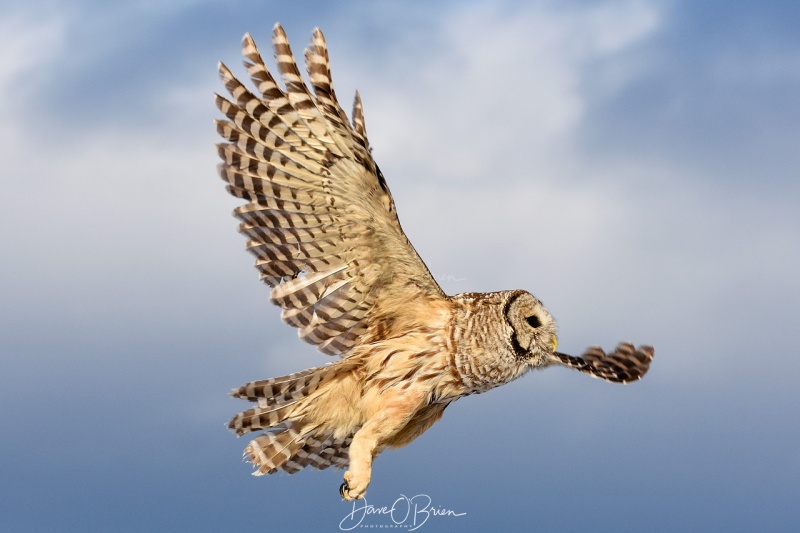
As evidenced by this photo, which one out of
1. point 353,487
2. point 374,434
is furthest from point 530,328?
point 353,487

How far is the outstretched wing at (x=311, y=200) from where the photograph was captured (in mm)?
6465

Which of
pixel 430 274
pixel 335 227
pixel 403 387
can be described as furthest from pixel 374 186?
pixel 403 387

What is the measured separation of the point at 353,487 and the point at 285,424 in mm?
834

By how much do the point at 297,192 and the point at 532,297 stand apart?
1.97 meters

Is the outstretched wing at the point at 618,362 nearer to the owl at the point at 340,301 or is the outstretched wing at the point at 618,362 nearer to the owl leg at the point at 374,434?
the owl at the point at 340,301

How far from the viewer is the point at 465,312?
23.5ft

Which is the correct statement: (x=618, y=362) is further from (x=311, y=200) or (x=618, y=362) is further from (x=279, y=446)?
(x=311, y=200)

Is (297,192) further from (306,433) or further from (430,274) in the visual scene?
(306,433)

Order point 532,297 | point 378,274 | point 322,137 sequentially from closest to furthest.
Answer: point 322,137
point 378,274
point 532,297

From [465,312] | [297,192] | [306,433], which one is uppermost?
[297,192]

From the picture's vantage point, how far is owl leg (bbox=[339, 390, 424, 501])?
6801 millimetres

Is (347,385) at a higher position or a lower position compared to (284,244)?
lower

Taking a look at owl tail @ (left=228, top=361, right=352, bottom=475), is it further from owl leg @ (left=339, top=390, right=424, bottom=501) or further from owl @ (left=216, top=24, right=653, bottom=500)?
owl leg @ (left=339, top=390, right=424, bottom=501)

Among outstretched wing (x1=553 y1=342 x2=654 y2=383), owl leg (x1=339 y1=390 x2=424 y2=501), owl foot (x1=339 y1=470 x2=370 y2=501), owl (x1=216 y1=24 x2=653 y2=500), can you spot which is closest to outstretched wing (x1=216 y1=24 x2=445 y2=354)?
owl (x1=216 y1=24 x2=653 y2=500)
